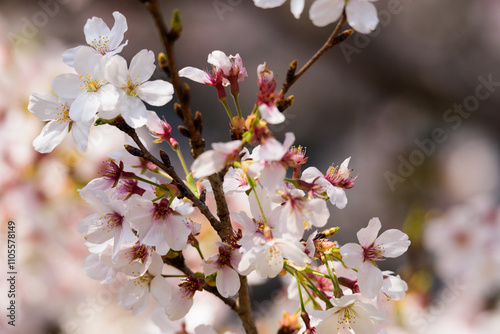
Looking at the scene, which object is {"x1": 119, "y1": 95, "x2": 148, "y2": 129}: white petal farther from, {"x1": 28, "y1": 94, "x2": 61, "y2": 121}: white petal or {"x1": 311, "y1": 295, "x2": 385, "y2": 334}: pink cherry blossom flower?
{"x1": 311, "y1": 295, "x2": 385, "y2": 334}: pink cherry blossom flower

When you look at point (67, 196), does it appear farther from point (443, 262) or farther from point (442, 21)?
point (442, 21)

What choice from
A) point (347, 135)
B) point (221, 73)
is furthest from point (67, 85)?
point (347, 135)

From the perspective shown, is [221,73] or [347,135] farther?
[347,135]

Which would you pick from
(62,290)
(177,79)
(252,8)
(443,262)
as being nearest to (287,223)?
(177,79)

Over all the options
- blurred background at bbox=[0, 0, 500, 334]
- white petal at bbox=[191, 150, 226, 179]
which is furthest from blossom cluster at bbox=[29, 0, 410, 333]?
blurred background at bbox=[0, 0, 500, 334]

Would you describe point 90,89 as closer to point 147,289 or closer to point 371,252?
point 147,289
